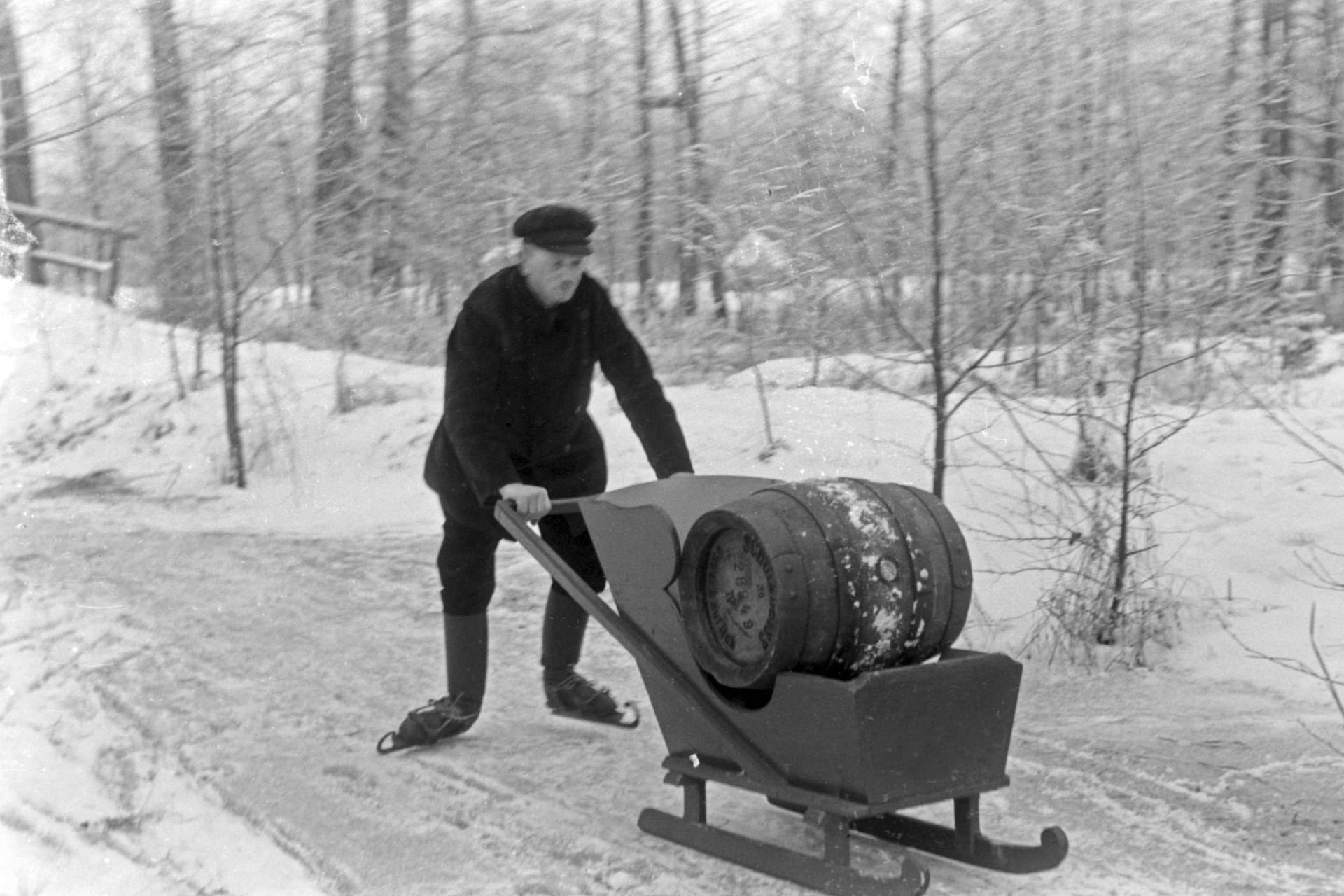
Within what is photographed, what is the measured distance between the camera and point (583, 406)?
4.64 m

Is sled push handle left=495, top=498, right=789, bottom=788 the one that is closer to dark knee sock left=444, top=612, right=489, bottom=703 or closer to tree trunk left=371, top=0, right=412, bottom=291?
dark knee sock left=444, top=612, right=489, bottom=703

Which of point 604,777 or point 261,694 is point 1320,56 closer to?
point 604,777

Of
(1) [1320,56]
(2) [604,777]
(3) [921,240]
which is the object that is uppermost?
(1) [1320,56]

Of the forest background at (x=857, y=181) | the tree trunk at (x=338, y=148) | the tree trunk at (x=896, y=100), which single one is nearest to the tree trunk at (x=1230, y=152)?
the forest background at (x=857, y=181)

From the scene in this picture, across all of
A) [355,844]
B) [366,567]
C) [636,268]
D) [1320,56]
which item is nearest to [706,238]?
[636,268]

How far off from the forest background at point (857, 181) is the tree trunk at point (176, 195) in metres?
0.02

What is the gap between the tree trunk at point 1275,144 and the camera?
22.7ft

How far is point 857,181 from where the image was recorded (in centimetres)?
695

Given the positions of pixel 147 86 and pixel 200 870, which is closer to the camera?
pixel 200 870

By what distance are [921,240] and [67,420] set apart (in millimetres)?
4075

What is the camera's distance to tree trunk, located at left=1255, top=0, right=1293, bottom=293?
6934mm

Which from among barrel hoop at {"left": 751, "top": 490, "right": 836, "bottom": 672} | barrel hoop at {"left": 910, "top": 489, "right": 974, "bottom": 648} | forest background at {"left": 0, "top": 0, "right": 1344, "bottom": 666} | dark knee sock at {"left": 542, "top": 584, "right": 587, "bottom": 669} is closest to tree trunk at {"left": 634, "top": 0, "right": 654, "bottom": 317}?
forest background at {"left": 0, "top": 0, "right": 1344, "bottom": 666}

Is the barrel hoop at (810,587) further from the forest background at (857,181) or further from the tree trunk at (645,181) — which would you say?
the tree trunk at (645,181)

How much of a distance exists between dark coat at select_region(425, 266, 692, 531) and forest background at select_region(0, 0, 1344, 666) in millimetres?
2055
